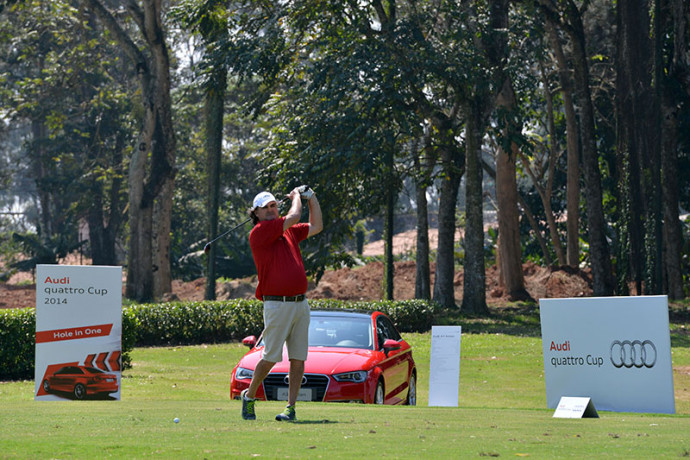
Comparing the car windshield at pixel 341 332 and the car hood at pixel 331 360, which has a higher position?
the car windshield at pixel 341 332

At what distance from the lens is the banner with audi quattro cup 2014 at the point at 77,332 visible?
37.9 feet

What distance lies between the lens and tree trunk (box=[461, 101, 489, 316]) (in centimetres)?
2933

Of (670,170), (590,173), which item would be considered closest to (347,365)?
(590,173)

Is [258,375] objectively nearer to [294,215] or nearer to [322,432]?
→ [322,432]

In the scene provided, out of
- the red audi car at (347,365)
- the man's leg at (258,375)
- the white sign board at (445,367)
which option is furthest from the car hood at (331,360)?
the man's leg at (258,375)

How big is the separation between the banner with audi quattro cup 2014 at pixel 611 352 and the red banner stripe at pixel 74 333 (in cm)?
543

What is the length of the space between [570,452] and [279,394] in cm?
565

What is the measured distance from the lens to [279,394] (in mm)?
11688

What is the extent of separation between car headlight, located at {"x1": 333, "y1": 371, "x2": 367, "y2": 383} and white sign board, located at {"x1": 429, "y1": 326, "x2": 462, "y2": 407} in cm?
154

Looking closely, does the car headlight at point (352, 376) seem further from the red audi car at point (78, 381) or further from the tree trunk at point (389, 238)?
the tree trunk at point (389, 238)

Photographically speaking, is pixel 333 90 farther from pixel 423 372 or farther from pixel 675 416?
pixel 675 416

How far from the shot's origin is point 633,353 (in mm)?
9992

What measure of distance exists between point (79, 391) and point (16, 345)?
5.73m

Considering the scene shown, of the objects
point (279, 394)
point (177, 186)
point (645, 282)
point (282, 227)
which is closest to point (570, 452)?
point (282, 227)
